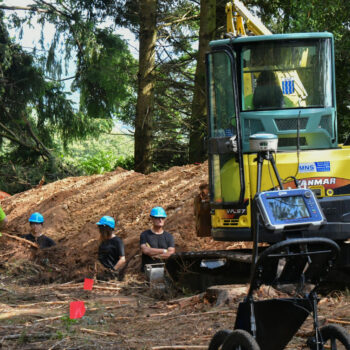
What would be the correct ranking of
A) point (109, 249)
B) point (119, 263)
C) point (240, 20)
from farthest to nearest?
point (240, 20)
point (109, 249)
point (119, 263)

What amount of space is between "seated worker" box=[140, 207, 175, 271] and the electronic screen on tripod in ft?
17.5

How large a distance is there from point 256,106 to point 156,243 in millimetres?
2530

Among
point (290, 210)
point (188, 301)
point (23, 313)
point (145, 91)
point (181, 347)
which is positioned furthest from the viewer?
point (145, 91)

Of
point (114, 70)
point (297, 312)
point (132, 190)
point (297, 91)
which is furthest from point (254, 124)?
point (114, 70)

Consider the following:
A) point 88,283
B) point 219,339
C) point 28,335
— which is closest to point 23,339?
point 28,335

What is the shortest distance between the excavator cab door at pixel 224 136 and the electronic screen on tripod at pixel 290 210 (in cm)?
388

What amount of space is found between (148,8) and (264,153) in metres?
13.6

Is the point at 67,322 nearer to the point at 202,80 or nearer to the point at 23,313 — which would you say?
the point at 23,313

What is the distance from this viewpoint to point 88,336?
5.97 m

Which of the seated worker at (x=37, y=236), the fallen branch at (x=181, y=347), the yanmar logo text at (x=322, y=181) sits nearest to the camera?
the fallen branch at (x=181, y=347)

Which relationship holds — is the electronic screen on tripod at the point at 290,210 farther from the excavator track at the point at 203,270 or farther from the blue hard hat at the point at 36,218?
the blue hard hat at the point at 36,218

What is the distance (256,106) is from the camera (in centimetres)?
810

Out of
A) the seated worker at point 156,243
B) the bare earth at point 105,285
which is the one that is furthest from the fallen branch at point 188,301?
the seated worker at point 156,243

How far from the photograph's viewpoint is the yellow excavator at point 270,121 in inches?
307
